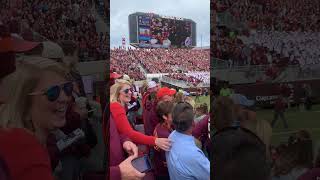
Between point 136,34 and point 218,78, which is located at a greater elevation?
point 136,34

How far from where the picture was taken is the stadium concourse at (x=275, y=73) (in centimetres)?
217

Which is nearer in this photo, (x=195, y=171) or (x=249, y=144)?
(x=249, y=144)

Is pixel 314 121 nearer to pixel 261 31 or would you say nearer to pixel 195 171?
pixel 261 31

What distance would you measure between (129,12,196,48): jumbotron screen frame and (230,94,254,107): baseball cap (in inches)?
623

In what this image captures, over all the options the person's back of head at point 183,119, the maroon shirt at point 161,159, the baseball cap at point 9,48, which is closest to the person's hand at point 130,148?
the person's back of head at point 183,119

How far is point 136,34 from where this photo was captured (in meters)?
18.9

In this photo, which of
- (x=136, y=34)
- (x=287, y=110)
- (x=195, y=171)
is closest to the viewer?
(x=287, y=110)

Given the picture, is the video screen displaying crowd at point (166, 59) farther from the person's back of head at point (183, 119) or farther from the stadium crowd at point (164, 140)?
the person's back of head at point (183, 119)

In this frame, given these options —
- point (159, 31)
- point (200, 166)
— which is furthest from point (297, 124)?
point (159, 31)

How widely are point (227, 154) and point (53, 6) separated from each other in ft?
3.62

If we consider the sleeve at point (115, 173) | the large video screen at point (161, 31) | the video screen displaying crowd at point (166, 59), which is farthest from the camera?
the large video screen at point (161, 31)

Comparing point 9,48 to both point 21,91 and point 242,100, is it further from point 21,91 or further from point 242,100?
point 242,100

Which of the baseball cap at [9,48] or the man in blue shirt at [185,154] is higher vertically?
the baseball cap at [9,48]

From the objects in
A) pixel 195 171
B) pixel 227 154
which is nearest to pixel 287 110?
pixel 227 154
